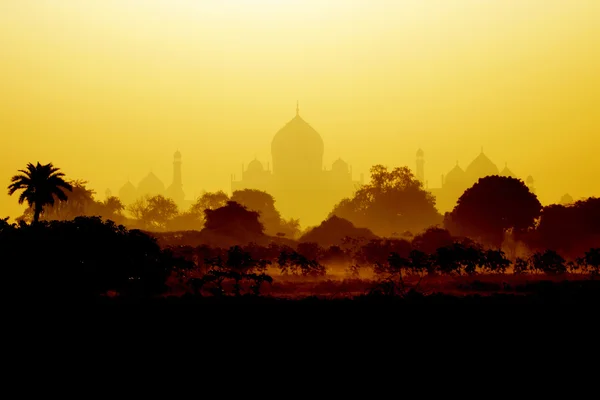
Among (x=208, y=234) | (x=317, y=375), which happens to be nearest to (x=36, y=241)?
(x=317, y=375)

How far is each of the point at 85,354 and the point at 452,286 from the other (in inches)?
1328

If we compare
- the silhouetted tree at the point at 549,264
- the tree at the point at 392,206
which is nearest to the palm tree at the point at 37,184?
the silhouetted tree at the point at 549,264

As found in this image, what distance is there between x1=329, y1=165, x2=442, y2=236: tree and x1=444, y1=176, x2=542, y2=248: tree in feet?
116

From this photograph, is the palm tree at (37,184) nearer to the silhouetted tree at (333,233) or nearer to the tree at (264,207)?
the silhouetted tree at (333,233)

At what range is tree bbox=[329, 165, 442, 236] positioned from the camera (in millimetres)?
137750

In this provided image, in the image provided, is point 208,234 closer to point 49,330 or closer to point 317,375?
point 49,330

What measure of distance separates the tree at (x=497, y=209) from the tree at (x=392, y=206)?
35338 mm

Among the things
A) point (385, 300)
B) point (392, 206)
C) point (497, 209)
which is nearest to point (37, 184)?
point (385, 300)

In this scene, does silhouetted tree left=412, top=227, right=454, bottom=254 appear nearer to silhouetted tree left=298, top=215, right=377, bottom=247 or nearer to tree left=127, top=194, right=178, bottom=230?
silhouetted tree left=298, top=215, right=377, bottom=247

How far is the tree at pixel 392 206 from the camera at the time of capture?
13775 centimetres

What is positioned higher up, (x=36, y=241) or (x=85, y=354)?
(x=36, y=241)

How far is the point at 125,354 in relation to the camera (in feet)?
121

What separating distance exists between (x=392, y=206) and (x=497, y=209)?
41.0 m

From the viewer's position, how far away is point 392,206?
452 ft
